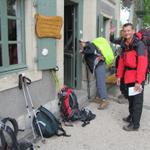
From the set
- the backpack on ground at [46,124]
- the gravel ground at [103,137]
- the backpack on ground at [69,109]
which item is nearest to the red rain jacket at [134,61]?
the gravel ground at [103,137]

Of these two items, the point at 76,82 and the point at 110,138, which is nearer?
the point at 110,138

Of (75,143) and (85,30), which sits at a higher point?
(85,30)

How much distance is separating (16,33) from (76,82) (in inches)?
127

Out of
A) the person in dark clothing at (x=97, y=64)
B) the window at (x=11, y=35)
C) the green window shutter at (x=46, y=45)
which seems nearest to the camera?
the window at (x=11, y=35)

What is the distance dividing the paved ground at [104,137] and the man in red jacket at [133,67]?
0.86ft

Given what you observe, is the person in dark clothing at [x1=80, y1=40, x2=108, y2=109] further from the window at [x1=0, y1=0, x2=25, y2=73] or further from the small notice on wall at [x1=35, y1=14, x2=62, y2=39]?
the window at [x1=0, y1=0, x2=25, y2=73]

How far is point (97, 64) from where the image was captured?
6.70 m

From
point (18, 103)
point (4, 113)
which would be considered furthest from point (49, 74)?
point (4, 113)

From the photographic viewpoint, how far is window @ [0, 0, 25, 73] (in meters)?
4.42

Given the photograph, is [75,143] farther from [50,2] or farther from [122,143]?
[50,2]

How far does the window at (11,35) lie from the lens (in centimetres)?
442

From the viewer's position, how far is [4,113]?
4438 mm

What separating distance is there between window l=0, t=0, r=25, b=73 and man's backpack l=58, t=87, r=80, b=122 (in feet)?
3.83

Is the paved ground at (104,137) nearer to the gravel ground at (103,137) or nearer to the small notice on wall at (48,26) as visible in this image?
the gravel ground at (103,137)
